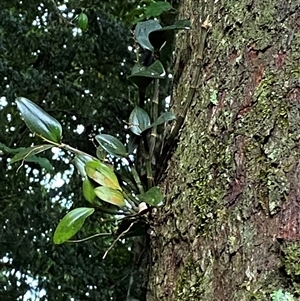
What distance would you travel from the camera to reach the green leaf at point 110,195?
0.60 m

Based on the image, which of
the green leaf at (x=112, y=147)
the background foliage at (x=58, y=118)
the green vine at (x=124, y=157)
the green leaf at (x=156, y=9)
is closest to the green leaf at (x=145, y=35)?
the green vine at (x=124, y=157)

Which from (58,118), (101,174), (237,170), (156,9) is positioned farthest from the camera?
(58,118)

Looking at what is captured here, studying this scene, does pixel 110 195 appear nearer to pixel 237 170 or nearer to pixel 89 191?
pixel 89 191

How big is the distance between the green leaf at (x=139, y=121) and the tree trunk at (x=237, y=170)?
58 mm

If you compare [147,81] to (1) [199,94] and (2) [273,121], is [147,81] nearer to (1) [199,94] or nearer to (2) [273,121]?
(1) [199,94]

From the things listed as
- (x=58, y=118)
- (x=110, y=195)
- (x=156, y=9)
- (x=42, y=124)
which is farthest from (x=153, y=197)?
(x=58, y=118)

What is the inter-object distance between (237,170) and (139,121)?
0.62 ft

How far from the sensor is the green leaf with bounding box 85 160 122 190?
619mm

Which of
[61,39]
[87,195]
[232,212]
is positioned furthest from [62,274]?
[232,212]

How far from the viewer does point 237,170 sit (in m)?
0.52

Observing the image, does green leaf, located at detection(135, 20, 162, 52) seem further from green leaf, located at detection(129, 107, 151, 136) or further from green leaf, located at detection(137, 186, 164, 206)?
green leaf, located at detection(137, 186, 164, 206)

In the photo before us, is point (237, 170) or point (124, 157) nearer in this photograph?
point (237, 170)

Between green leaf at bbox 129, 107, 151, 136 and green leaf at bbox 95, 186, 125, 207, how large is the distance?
89 mm

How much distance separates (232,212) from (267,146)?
0.07m
